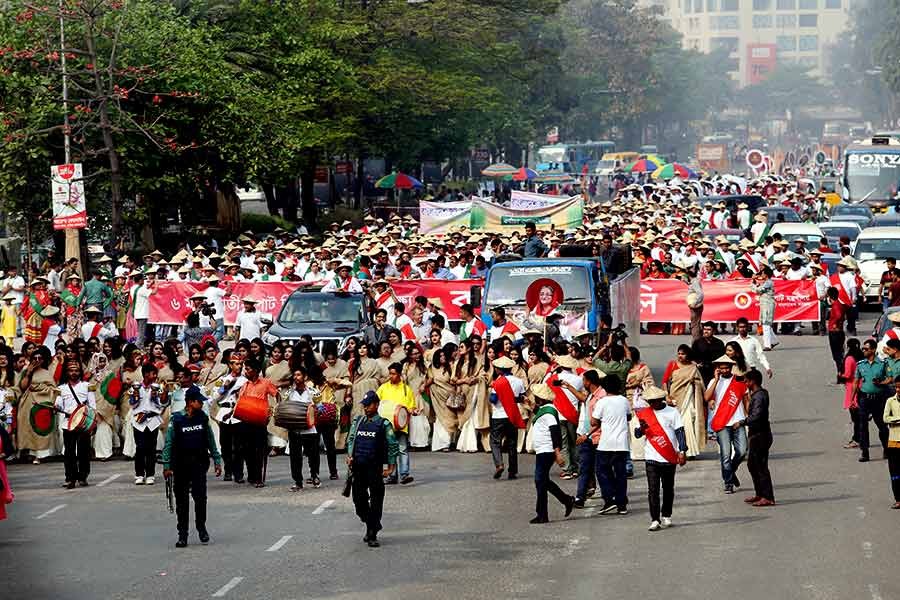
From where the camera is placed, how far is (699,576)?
47.7 ft

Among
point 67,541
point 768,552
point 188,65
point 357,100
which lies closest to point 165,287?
point 188,65

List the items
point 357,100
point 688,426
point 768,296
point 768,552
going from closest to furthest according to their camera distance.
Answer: point 768,552 → point 688,426 → point 768,296 → point 357,100

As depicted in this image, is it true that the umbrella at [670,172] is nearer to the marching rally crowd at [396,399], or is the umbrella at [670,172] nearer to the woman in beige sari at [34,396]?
the marching rally crowd at [396,399]

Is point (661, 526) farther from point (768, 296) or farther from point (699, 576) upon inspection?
point (768, 296)

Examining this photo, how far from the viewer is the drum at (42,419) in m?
21.9

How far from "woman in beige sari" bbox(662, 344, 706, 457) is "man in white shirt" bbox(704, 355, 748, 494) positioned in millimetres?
1349

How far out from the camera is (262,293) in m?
32.8

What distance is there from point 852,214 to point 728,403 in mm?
39608

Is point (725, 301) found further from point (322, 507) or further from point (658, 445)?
point (658, 445)

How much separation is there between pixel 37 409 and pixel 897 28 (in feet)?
431

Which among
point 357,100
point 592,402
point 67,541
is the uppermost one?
point 357,100

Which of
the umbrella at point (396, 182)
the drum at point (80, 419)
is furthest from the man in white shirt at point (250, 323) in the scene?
the umbrella at point (396, 182)

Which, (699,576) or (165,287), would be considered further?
(165,287)

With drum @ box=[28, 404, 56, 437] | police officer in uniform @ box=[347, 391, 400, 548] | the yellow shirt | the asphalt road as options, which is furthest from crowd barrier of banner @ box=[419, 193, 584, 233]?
police officer in uniform @ box=[347, 391, 400, 548]
